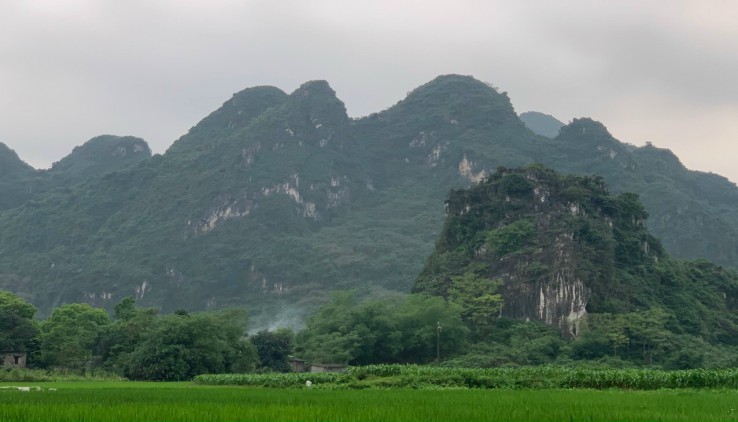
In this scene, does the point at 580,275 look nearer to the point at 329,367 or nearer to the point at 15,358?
the point at 329,367

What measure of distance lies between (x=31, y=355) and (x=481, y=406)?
46821mm

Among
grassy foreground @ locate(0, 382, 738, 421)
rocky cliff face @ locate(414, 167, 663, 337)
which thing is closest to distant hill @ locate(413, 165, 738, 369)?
rocky cliff face @ locate(414, 167, 663, 337)

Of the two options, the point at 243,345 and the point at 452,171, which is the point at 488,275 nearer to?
the point at 243,345

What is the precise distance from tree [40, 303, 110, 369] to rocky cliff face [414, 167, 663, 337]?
32.2m

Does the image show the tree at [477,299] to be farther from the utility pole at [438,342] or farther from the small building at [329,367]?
the small building at [329,367]

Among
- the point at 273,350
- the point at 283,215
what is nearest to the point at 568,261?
the point at 273,350

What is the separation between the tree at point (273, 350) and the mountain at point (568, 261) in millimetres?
19850

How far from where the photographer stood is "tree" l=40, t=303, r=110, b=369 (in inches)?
2095

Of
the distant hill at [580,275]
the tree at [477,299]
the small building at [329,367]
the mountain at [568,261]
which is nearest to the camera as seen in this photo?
the small building at [329,367]

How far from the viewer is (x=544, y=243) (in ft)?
247

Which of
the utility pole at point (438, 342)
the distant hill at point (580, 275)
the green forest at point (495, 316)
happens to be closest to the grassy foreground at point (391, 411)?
the green forest at point (495, 316)

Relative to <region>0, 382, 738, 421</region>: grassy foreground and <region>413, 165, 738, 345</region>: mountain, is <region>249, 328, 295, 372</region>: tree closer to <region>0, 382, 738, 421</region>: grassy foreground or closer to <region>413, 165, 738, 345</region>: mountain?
<region>413, 165, 738, 345</region>: mountain

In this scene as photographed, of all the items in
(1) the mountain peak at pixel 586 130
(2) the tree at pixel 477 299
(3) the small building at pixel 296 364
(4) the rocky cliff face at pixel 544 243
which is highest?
(1) the mountain peak at pixel 586 130

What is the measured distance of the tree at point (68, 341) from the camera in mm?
53219
